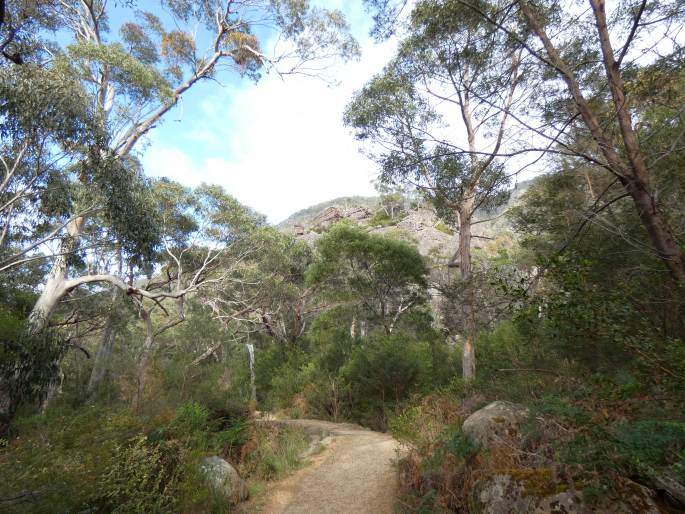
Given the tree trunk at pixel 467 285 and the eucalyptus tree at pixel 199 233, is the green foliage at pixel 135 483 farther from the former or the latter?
the eucalyptus tree at pixel 199 233

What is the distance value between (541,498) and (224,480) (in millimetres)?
4163

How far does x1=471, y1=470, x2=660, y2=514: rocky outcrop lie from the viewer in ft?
7.55

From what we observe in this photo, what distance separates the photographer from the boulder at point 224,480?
4.84 m

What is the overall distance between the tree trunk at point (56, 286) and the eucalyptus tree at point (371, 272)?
8811mm

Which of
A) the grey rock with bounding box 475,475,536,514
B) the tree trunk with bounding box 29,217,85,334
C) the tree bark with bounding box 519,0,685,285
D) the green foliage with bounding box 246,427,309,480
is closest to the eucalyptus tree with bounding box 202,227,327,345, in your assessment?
the tree trunk with bounding box 29,217,85,334

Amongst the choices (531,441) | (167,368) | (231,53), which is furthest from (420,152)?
(231,53)

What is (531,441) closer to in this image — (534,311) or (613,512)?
(613,512)

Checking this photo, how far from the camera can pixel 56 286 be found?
856cm

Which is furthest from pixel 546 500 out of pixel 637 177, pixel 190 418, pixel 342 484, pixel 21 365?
pixel 21 365

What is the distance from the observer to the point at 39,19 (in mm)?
8734

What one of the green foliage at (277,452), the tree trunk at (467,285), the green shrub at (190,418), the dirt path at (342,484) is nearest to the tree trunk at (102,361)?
the green shrub at (190,418)

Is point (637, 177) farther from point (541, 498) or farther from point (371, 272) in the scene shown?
point (371, 272)

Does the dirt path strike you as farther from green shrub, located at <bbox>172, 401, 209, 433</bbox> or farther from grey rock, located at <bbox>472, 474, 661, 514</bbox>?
grey rock, located at <bbox>472, 474, 661, 514</bbox>

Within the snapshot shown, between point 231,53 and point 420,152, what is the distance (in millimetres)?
9902
